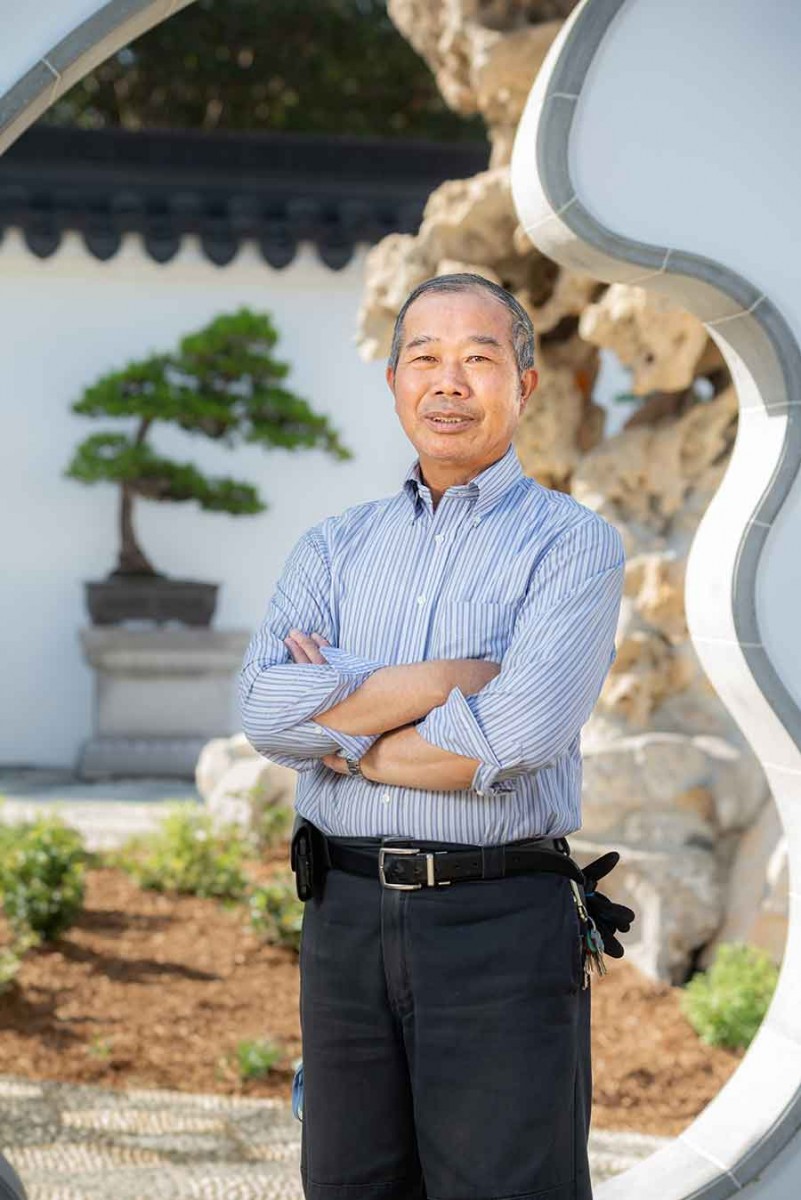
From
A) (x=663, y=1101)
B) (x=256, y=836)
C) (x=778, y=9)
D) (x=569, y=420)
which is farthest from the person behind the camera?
(x=256, y=836)

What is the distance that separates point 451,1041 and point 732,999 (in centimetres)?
222

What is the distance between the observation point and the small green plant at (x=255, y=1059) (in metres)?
3.54

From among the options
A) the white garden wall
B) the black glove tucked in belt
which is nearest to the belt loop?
the black glove tucked in belt

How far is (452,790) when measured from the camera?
5.83ft

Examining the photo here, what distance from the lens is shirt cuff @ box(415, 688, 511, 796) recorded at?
5.58 ft

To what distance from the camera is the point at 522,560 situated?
Result: 1814mm

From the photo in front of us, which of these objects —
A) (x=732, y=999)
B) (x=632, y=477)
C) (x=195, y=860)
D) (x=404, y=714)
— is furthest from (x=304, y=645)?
(x=195, y=860)

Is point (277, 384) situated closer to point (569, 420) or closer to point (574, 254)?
point (569, 420)

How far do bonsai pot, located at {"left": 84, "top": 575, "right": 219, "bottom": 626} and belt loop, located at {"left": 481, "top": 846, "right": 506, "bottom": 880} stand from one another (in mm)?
5897

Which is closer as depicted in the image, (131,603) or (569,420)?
(569,420)

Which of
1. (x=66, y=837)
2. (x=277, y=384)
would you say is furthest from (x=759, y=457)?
(x=277, y=384)

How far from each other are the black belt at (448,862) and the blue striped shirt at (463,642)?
2cm

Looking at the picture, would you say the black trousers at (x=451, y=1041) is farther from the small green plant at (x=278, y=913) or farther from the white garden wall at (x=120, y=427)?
the white garden wall at (x=120, y=427)

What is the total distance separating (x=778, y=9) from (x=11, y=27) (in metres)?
Answer: 1.08
